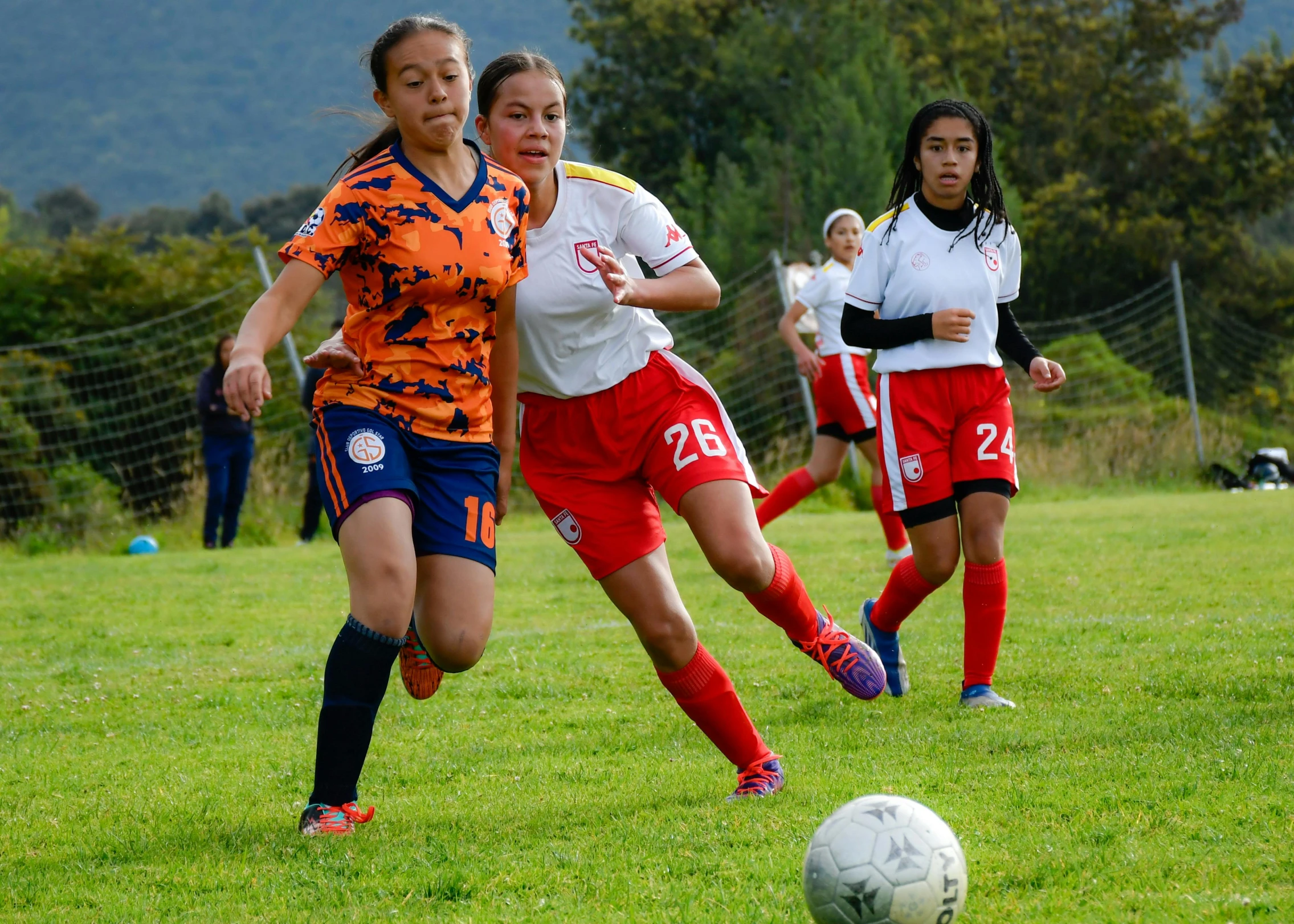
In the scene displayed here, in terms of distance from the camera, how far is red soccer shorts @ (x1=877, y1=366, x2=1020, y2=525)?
4.71m

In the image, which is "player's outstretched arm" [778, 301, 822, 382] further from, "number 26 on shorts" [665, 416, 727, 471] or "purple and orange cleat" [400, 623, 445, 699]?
"purple and orange cleat" [400, 623, 445, 699]

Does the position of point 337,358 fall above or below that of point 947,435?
above

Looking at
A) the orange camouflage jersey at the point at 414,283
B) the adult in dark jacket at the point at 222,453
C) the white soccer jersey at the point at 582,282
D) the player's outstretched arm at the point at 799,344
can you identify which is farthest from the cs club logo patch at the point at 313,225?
the adult in dark jacket at the point at 222,453

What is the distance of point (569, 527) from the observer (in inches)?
153

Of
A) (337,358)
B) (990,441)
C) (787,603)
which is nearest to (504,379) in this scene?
(337,358)

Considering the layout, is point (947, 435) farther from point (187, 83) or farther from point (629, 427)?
point (187, 83)

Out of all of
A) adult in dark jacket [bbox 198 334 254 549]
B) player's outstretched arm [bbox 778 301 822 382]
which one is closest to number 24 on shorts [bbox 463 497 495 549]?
player's outstretched arm [bbox 778 301 822 382]

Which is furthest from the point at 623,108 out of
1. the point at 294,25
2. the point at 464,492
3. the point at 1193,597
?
the point at 294,25

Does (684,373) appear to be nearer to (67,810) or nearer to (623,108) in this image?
(67,810)

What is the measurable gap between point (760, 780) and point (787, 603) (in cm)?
55

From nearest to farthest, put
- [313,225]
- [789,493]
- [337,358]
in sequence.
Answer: [313,225], [337,358], [789,493]

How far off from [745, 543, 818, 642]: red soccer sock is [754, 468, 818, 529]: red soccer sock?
16.6 feet

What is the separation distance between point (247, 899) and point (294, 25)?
575 feet

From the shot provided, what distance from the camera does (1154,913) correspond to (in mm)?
2596
